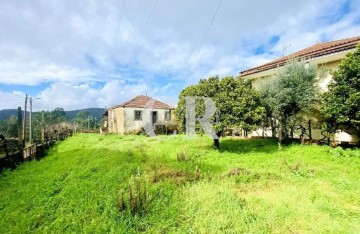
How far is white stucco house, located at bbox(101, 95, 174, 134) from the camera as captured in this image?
26.9 m

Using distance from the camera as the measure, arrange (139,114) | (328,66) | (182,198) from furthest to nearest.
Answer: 1. (139,114)
2. (328,66)
3. (182,198)

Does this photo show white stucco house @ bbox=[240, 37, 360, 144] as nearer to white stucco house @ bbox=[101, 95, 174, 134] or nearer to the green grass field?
the green grass field

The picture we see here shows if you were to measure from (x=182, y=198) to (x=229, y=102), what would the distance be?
267 inches

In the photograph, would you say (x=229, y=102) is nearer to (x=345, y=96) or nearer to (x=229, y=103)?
(x=229, y=103)

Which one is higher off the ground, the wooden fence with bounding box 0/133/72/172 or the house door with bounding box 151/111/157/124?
the house door with bounding box 151/111/157/124

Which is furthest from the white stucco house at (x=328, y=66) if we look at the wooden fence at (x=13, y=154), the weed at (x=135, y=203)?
the wooden fence at (x=13, y=154)

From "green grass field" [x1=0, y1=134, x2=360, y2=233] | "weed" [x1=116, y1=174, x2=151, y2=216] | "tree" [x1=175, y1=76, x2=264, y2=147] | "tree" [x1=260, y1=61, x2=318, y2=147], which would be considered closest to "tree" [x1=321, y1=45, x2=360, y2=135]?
"tree" [x1=260, y1=61, x2=318, y2=147]

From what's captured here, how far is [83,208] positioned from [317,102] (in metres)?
12.0

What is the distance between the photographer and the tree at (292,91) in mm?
12531

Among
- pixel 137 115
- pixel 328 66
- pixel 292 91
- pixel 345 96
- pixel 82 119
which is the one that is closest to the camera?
pixel 345 96

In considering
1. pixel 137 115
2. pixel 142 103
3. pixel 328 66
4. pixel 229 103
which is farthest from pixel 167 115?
pixel 328 66

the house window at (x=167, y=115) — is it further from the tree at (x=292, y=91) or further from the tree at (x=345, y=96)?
the tree at (x=345, y=96)

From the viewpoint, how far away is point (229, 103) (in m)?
11.8

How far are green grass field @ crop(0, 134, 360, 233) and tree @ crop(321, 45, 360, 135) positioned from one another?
77.4 inches
